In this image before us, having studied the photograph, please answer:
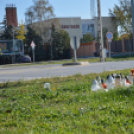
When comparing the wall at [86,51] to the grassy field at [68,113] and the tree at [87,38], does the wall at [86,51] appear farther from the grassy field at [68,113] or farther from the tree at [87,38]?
the grassy field at [68,113]

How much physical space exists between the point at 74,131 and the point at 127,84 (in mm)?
2622

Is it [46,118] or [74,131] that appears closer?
[74,131]

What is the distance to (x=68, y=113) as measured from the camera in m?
3.96

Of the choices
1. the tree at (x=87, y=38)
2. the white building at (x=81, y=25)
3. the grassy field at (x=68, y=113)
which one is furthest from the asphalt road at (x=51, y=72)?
the tree at (x=87, y=38)

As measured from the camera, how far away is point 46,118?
3869 mm

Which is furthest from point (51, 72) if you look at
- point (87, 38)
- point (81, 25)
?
point (81, 25)

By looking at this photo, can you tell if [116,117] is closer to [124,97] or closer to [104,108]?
[104,108]

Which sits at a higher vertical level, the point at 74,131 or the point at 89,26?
the point at 89,26

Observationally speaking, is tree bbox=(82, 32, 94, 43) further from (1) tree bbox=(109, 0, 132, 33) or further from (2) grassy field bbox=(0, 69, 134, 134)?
(2) grassy field bbox=(0, 69, 134, 134)

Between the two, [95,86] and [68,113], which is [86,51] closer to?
[95,86]

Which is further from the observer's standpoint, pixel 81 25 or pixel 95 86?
pixel 81 25

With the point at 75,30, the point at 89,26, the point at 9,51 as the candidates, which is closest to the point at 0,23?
the point at 9,51

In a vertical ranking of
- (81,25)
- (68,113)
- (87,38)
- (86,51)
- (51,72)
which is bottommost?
(68,113)

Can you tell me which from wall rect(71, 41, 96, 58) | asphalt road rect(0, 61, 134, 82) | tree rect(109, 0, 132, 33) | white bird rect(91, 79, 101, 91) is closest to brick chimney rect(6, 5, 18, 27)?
wall rect(71, 41, 96, 58)
